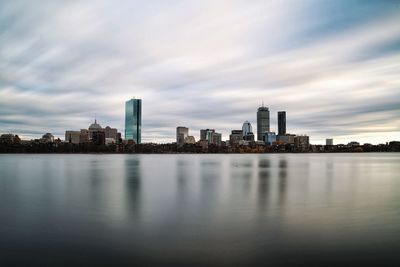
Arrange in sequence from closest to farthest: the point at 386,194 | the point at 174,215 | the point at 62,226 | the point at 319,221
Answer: the point at 62,226, the point at 319,221, the point at 174,215, the point at 386,194

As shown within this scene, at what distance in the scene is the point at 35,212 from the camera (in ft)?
56.2

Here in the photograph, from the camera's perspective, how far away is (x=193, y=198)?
22.3 meters

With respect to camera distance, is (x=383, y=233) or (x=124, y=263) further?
(x=383, y=233)

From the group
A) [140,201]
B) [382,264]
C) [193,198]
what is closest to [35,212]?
[140,201]

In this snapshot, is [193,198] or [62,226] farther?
[193,198]

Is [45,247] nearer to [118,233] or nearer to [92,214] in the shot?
[118,233]

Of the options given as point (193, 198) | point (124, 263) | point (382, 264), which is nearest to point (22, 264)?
point (124, 263)

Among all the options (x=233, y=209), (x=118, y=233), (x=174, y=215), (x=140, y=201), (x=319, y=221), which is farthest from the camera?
(x=140, y=201)

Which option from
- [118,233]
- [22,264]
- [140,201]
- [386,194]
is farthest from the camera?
[386,194]

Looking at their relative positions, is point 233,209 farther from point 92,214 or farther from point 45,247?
point 45,247

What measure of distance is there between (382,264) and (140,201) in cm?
1463

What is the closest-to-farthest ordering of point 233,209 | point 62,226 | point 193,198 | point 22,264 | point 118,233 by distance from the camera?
1. point 22,264
2. point 118,233
3. point 62,226
4. point 233,209
5. point 193,198

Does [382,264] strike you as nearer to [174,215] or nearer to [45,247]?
[174,215]

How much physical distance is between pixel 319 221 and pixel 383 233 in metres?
2.81
